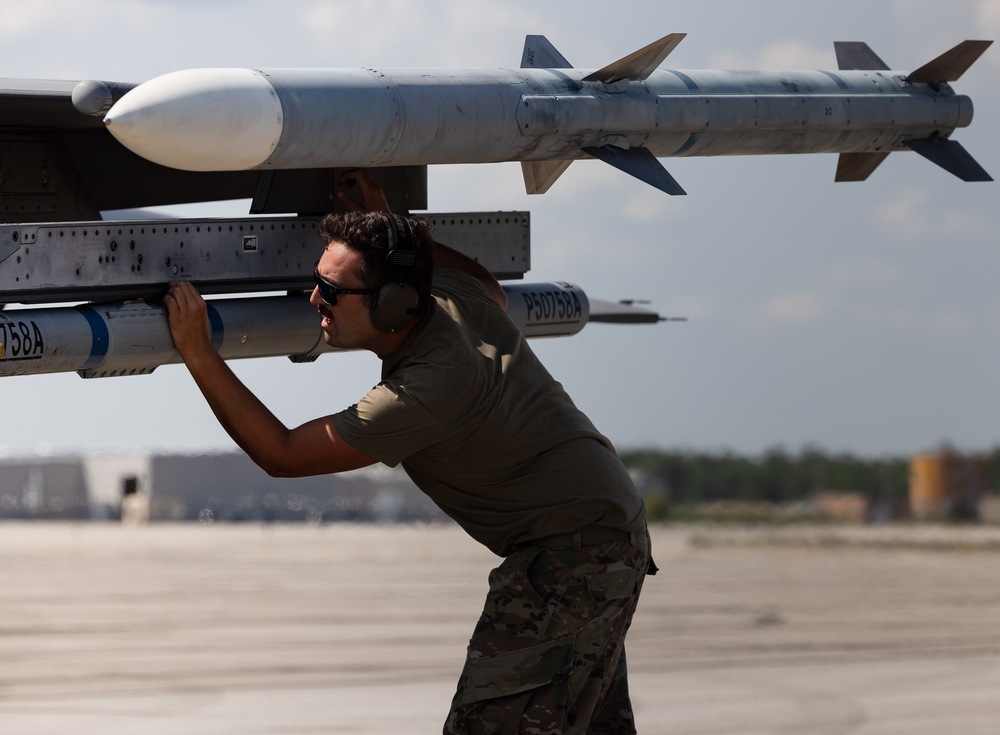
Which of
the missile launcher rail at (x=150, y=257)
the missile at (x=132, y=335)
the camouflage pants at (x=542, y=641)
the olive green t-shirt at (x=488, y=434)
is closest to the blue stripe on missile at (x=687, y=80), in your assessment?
the missile launcher rail at (x=150, y=257)

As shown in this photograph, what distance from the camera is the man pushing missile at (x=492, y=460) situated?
4.16 meters

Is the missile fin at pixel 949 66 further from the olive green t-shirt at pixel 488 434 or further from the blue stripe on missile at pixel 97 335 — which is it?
the blue stripe on missile at pixel 97 335

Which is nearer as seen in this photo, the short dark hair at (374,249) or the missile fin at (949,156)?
the short dark hair at (374,249)

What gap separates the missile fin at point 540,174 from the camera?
731cm

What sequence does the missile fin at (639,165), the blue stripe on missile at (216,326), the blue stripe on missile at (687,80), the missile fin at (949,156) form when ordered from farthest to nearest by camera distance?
the missile fin at (949,156) → the blue stripe on missile at (687,80) → the missile fin at (639,165) → the blue stripe on missile at (216,326)

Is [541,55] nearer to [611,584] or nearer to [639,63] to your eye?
[639,63]

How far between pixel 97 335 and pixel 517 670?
2.24 m

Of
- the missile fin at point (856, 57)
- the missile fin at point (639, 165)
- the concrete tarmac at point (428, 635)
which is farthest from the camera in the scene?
the concrete tarmac at point (428, 635)

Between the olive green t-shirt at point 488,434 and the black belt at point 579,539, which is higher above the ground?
the olive green t-shirt at point 488,434

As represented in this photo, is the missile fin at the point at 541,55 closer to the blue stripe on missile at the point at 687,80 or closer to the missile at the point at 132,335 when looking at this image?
the blue stripe on missile at the point at 687,80

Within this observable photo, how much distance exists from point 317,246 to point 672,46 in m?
2.09

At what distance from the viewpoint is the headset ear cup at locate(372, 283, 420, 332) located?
419cm

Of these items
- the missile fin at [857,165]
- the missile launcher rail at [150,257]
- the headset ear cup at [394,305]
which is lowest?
the headset ear cup at [394,305]

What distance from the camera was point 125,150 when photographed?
23.1 feet
